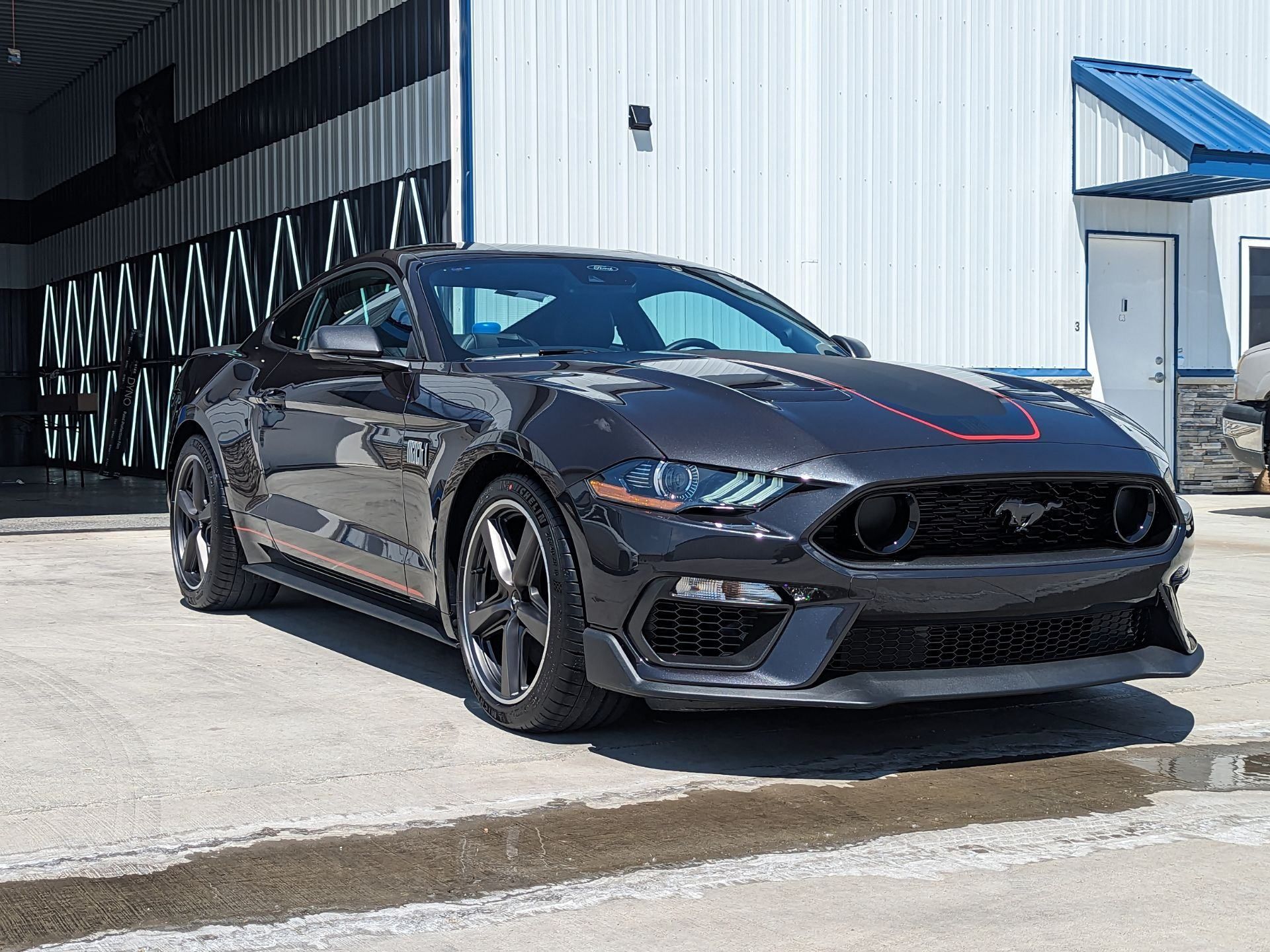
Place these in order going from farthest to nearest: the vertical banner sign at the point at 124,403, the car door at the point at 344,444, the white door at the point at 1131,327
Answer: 1. the vertical banner sign at the point at 124,403
2. the white door at the point at 1131,327
3. the car door at the point at 344,444

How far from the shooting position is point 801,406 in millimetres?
3842

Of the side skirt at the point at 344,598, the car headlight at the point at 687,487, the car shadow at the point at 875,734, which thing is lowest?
the car shadow at the point at 875,734

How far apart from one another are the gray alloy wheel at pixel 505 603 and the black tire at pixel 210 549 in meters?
2.14

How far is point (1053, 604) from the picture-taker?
3.74 metres

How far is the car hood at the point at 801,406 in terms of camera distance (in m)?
3.66

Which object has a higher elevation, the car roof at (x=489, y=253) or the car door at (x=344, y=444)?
the car roof at (x=489, y=253)

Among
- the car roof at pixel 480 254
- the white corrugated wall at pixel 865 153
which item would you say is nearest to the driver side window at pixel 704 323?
the car roof at pixel 480 254

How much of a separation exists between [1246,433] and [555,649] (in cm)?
863

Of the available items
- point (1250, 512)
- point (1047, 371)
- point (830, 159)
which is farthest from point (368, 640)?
point (1047, 371)

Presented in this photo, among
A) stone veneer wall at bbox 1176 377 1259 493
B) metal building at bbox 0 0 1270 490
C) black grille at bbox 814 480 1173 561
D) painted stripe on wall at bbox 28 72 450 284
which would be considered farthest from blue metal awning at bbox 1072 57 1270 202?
black grille at bbox 814 480 1173 561

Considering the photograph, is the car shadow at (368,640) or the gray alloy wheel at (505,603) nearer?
the gray alloy wheel at (505,603)

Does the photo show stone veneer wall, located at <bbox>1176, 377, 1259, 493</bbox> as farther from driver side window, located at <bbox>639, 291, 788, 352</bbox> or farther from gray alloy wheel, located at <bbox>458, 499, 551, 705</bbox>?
gray alloy wheel, located at <bbox>458, 499, 551, 705</bbox>

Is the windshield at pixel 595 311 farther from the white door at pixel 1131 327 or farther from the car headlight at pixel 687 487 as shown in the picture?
the white door at pixel 1131 327

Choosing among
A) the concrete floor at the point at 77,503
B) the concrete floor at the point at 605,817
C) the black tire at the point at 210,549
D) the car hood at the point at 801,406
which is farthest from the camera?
the concrete floor at the point at 77,503
